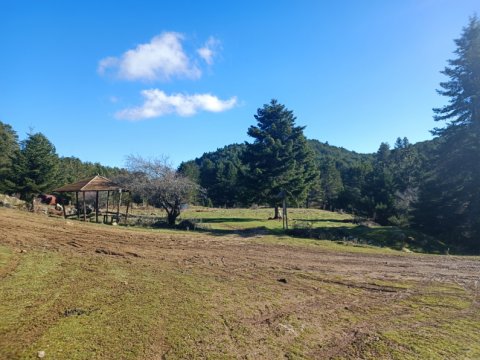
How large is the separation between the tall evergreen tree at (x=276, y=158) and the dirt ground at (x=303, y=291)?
1606cm

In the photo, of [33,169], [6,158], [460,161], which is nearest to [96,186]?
[33,169]

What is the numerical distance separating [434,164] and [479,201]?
4452 mm

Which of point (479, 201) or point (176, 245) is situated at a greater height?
point (479, 201)

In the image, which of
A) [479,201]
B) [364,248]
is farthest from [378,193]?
[364,248]

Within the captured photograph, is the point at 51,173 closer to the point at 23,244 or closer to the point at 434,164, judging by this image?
the point at 23,244

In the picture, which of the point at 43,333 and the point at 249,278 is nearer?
the point at 43,333

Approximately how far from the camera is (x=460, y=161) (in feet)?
80.4

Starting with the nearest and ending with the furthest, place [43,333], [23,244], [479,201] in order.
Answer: [43,333], [23,244], [479,201]

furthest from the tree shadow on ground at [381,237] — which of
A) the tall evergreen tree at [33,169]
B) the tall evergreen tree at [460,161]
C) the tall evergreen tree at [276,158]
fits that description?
the tall evergreen tree at [33,169]

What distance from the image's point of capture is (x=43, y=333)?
217 inches

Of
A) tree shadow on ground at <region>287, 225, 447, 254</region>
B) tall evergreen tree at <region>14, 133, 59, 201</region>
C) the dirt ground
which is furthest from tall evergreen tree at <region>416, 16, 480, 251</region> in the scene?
tall evergreen tree at <region>14, 133, 59, 201</region>

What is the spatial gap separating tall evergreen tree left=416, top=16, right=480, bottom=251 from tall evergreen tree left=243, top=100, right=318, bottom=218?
484 inches

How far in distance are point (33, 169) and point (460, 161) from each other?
136 feet

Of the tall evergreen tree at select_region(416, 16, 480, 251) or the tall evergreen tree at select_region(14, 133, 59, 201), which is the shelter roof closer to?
the tall evergreen tree at select_region(14, 133, 59, 201)
